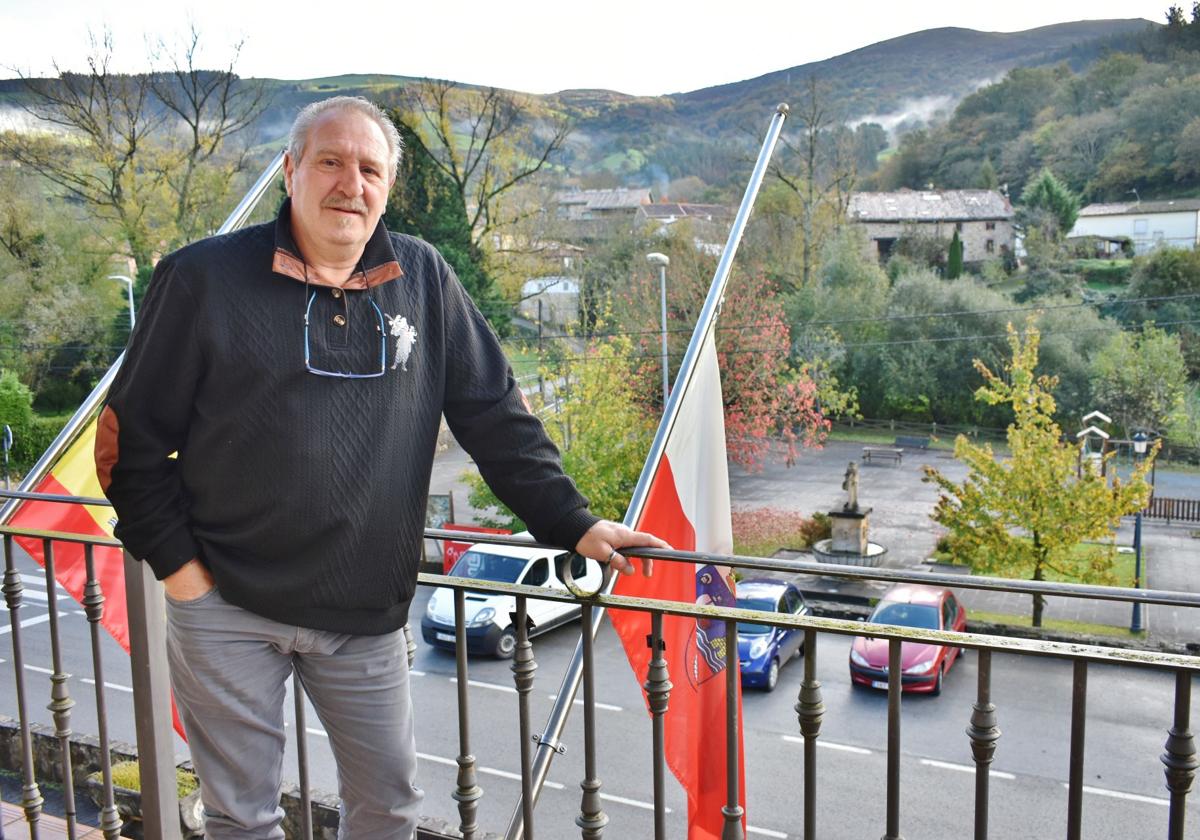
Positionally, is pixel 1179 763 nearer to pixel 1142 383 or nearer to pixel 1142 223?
pixel 1142 383

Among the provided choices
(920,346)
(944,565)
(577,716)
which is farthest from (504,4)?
(577,716)

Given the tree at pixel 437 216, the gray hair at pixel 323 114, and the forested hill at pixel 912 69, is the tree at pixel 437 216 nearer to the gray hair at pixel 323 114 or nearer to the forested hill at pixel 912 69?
the gray hair at pixel 323 114

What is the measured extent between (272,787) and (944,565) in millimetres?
21853

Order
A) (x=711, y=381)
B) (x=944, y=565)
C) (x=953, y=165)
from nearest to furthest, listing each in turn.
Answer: (x=711, y=381)
(x=944, y=565)
(x=953, y=165)

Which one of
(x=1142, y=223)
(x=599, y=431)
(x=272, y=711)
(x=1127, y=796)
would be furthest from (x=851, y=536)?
(x=1142, y=223)

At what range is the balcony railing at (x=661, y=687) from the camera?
159 cm

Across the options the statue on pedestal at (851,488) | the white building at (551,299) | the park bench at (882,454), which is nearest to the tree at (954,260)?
the park bench at (882,454)

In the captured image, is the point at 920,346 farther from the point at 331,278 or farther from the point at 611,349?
the point at 331,278

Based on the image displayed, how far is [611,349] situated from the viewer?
24344 millimetres

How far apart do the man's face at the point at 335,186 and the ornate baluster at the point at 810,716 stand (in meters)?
1.09

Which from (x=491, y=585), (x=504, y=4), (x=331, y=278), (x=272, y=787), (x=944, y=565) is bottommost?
(x=944, y=565)

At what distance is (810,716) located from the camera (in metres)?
1.81

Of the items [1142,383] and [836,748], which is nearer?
[836,748]

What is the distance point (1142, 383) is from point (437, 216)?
22.9 m
